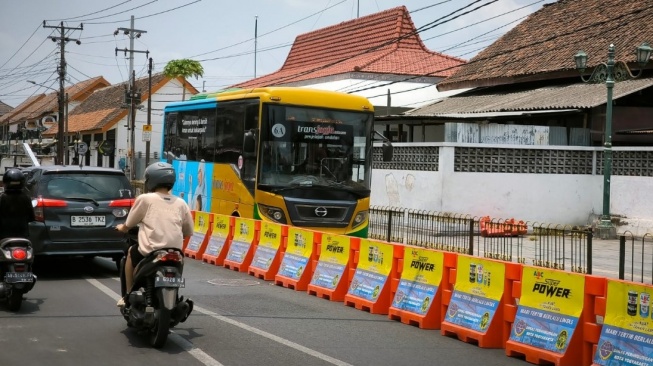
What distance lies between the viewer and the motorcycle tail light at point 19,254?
1003 centimetres

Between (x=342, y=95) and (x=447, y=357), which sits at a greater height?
(x=342, y=95)

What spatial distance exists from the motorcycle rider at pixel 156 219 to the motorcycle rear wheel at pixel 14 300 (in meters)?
1.94

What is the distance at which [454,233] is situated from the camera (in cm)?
1917

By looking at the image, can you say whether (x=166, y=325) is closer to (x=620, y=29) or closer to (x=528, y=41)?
(x=620, y=29)

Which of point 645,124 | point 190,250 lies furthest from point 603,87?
point 190,250

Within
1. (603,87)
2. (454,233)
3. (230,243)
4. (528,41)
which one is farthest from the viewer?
(528,41)

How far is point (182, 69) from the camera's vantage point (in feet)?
216

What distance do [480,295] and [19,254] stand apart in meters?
5.44

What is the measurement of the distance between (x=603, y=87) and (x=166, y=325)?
2271 cm

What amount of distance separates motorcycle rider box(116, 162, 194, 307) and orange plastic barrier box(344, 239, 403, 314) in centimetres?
326

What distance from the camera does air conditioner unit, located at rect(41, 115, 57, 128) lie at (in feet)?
263

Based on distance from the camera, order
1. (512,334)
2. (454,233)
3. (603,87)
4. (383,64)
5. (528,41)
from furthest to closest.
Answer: (383,64)
(528,41)
(603,87)
(454,233)
(512,334)

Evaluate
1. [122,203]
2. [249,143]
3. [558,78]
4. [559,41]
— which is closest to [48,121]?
[559,41]

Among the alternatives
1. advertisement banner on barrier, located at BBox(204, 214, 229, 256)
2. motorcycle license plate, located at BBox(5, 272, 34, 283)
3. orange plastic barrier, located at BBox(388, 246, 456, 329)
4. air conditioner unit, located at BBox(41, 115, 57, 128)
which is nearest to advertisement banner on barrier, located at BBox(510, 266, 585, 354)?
orange plastic barrier, located at BBox(388, 246, 456, 329)
